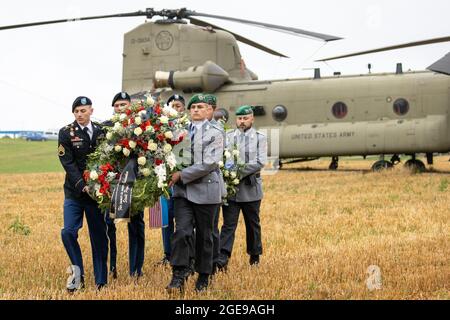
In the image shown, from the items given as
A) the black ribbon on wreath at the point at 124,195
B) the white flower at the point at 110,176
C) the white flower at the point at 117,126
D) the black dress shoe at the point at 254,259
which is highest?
the white flower at the point at 117,126

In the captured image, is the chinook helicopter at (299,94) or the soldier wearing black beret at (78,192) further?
the chinook helicopter at (299,94)

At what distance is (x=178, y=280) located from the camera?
227 inches

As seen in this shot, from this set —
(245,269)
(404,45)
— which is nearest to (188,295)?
(245,269)

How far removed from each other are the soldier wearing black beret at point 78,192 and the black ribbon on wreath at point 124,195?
63 centimetres

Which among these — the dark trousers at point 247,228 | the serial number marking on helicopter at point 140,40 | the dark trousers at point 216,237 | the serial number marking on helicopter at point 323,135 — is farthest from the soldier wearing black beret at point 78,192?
the serial number marking on helicopter at point 140,40

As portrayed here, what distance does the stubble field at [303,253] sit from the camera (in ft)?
18.7

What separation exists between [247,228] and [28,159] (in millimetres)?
37279

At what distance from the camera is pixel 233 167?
7113mm

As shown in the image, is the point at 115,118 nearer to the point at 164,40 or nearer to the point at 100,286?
the point at 100,286

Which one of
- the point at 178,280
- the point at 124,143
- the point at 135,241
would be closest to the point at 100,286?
the point at 135,241

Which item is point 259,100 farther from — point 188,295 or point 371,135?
point 188,295

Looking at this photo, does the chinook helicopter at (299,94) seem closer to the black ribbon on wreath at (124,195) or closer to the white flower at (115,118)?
the white flower at (115,118)

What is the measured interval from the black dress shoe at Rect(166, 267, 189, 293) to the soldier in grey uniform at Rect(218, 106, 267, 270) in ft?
4.71
